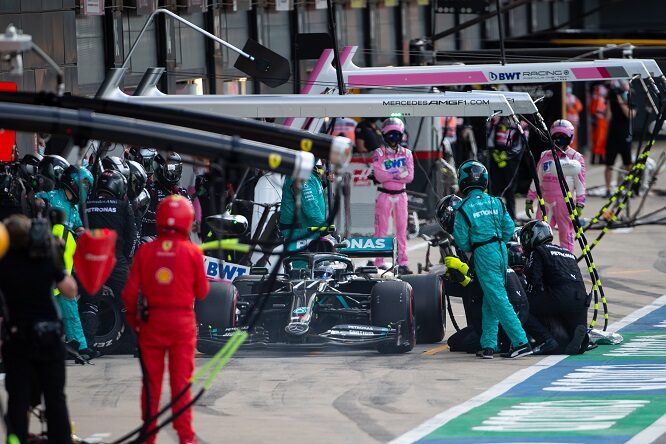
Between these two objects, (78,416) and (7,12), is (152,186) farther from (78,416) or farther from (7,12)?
(78,416)

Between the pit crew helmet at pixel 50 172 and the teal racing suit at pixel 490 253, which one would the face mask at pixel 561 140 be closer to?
the teal racing suit at pixel 490 253

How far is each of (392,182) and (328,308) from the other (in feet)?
15.7

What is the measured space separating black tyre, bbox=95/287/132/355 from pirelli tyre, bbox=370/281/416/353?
2.26 meters

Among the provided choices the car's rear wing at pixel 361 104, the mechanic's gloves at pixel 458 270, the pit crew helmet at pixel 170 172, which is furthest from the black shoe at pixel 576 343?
the pit crew helmet at pixel 170 172

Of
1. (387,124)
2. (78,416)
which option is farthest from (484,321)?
(387,124)

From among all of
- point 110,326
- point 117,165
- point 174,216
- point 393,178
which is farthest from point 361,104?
point 174,216

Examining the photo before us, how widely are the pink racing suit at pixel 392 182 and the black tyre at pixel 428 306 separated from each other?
13.4 feet

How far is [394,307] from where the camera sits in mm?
13992

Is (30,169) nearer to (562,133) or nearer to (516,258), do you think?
(516,258)

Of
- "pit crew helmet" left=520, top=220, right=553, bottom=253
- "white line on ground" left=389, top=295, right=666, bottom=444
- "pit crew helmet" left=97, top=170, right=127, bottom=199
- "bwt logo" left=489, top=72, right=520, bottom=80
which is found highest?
"bwt logo" left=489, top=72, right=520, bottom=80

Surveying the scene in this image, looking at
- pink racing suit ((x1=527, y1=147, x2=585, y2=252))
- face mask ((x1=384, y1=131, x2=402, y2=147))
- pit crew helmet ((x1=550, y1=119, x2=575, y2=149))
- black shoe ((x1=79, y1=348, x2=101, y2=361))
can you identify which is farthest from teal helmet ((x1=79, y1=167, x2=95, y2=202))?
pit crew helmet ((x1=550, y1=119, x2=575, y2=149))

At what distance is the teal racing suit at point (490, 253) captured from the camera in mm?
13781

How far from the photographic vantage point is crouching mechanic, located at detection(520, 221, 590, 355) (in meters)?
14.0

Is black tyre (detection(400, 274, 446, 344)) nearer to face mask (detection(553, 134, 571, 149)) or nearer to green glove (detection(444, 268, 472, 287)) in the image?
green glove (detection(444, 268, 472, 287))
